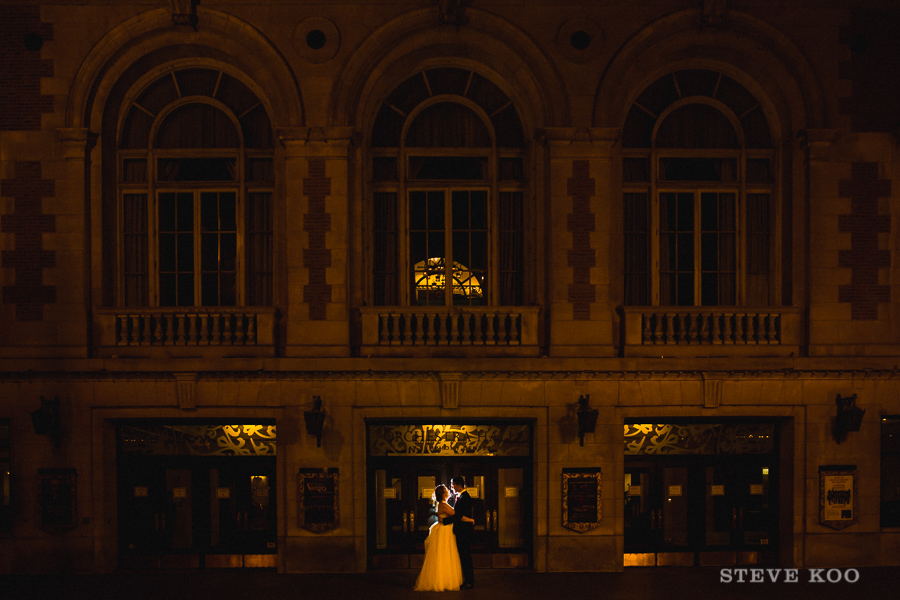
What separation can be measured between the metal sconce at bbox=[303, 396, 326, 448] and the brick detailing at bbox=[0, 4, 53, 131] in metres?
6.40

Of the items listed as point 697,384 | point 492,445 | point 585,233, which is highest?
point 585,233

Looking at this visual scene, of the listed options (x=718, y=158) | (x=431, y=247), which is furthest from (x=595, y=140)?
(x=431, y=247)

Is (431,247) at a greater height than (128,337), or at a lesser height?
greater

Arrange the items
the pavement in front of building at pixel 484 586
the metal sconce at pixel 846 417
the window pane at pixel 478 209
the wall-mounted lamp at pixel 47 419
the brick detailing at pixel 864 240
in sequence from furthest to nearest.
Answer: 1. the window pane at pixel 478 209
2. the brick detailing at pixel 864 240
3. the metal sconce at pixel 846 417
4. the wall-mounted lamp at pixel 47 419
5. the pavement in front of building at pixel 484 586

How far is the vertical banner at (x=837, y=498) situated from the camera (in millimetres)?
11734

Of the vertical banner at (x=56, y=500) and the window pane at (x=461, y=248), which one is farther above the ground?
the window pane at (x=461, y=248)

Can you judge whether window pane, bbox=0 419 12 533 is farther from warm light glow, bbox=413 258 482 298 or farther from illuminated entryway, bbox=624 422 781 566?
illuminated entryway, bbox=624 422 781 566

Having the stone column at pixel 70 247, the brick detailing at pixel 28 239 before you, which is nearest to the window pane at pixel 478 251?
the stone column at pixel 70 247

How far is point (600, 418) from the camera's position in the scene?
1168 centimetres

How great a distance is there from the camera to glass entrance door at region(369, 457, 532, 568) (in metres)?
12.0

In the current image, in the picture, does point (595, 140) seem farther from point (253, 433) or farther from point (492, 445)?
point (253, 433)

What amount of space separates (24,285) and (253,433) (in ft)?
14.5

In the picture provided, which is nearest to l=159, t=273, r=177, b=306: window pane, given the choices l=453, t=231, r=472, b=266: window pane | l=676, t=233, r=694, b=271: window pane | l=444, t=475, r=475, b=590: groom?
l=453, t=231, r=472, b=266: window pane

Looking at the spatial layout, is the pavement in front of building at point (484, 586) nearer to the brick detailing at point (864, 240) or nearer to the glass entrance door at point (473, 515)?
the glass entrance door at point (473, 515)
